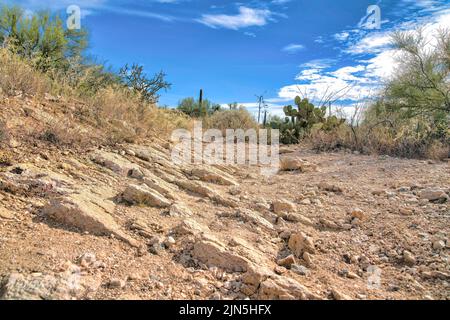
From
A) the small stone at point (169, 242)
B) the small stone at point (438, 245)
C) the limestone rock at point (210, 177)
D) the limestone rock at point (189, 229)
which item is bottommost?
the small stone at point (438, 245)

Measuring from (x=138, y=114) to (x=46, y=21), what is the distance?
3380mm

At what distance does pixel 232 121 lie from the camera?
38.0ft

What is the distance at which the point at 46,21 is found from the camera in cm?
754

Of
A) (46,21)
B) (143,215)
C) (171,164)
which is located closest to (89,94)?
(46,21)

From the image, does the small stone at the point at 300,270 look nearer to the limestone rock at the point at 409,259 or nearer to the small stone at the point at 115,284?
the limestone rock at the point at 409,259

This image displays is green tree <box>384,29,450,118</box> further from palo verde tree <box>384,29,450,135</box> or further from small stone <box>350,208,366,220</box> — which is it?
small stone <box>350,208,366,220</box>

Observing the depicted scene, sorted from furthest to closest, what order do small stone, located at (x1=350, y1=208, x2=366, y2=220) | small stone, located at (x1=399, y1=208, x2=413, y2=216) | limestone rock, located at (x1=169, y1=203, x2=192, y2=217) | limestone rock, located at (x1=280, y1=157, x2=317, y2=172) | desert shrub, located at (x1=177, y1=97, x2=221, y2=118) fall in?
desert shrub, located at (x1=177, y1=97, x2=221, y2=118) → limestone rock, located at (x1=280, y1=157, x2=317, y2=172) → small stone, located at (x1=399, y1=208, x2=413, y2=216) → small stone, located at (x1=350, y1=208, x2=366, y2=220) → limestone rock, located at (x1=169, y1=203, x2=192, y2=217)

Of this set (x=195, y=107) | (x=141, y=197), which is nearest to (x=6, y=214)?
(x=141, y=197)

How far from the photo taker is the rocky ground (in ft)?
6.70

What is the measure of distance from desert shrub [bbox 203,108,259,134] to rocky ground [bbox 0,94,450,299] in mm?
6865

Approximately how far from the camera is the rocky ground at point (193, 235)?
2043 millimetres

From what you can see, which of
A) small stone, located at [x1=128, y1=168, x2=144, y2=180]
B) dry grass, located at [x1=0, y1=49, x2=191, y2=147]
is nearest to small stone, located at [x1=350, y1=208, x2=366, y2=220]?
small stone, located at [x1=128, y1=168, x2=144, y2=180]

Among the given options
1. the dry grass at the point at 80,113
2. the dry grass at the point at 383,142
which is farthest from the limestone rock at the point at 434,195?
the dry grass at the point at 80,113

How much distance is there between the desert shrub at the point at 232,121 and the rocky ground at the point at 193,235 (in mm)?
6865
